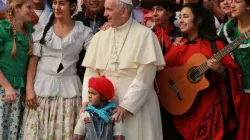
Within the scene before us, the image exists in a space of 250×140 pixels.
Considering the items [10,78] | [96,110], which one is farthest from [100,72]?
[10,78]

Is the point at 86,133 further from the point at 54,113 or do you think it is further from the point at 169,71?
the point at 169,71

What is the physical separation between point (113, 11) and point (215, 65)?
1.08 meters

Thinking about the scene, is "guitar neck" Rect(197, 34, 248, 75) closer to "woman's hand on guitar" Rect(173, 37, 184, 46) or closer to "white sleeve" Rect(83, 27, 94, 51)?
"woman's hand on guitar" Rect(173, 37, 184, 46)

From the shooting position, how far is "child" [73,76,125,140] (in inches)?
173

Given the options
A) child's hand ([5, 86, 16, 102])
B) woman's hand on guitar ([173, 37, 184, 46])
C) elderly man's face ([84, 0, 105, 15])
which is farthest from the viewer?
elderly man's face ([84, 0, 105, 15])

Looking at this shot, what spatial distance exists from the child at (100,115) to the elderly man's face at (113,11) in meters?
0.57


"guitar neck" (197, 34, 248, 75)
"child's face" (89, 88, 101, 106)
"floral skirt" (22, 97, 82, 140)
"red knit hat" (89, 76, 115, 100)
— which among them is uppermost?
"guitar neck" (197, 34, 248, 75)

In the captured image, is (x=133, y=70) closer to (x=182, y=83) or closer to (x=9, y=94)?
(x=182, y=83)

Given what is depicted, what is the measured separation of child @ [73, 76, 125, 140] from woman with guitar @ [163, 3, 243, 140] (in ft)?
2.98

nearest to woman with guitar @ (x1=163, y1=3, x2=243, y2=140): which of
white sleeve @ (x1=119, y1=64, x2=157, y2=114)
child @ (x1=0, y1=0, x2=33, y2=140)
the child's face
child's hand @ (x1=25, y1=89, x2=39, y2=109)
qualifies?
white sleeve @ (x1=119, y1=64, x2=157, y2=114)

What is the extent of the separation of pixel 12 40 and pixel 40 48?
0.31 m

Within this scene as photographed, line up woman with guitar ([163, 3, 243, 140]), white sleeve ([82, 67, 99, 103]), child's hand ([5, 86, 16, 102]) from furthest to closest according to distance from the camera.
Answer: child's hand ([5, 86, 16, 102])
woman with guitar ([163, 3, 243, 140])
white sleeve ([82, 67, 99, 103])

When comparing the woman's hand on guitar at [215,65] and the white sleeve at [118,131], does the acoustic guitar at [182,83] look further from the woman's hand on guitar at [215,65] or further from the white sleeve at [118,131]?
the white sleeve at [118,131]

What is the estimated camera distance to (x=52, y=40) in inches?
203
